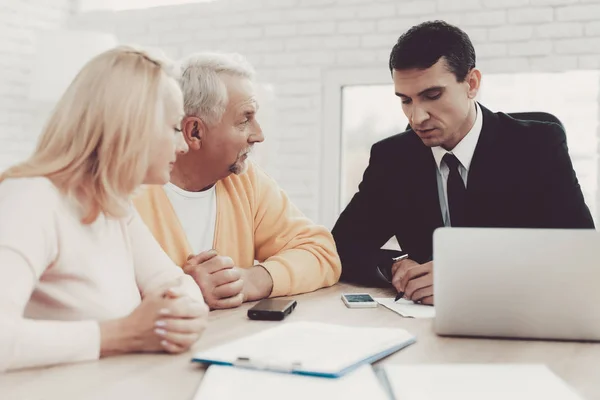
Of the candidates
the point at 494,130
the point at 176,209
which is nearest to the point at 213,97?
the point at 176,209

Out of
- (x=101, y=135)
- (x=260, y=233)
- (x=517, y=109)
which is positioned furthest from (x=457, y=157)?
(x=517, y=109)

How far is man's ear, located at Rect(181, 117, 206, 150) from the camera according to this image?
5.63 feet

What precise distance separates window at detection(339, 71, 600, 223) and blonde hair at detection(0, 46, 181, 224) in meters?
2.61

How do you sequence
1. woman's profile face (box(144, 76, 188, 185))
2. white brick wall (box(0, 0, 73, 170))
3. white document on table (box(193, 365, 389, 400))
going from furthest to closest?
white brick wall (box(0, 0, 73, 170))
woman's profile face (box(144, 76, 188, 185))
white document on table (box(193, 365, 389, 400))

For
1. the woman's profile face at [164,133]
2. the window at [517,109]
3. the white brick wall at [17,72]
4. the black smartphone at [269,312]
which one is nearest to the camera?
the woman's profile face at [164,133]

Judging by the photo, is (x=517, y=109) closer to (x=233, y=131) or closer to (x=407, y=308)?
(x=233, y=131)

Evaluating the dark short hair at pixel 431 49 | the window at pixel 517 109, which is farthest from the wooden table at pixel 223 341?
the window at pixel 517 109

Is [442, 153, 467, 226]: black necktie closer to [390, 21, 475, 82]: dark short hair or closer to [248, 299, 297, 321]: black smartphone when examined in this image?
[390, 21, 475, 82]: dark short hair

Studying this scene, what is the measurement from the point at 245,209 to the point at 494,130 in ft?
2.56

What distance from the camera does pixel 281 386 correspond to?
822 millimetres

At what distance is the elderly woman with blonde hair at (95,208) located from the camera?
0.92 meters

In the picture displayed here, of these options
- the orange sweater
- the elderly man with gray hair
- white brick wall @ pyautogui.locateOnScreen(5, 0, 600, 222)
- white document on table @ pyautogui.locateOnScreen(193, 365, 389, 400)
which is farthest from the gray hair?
white brick wall @ pyautogui.locateOnScreen(5, 0, 600, 222)

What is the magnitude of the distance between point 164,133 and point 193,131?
655 mm

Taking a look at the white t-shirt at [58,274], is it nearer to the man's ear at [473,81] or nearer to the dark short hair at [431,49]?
the dark short hair at [431,49]
